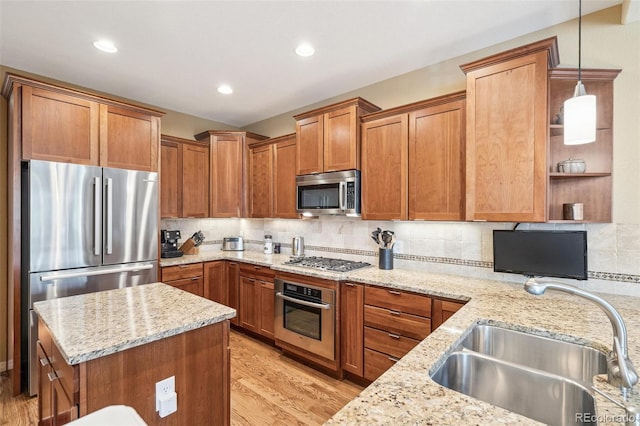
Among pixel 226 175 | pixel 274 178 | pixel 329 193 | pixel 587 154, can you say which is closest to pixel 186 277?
pixel 226 175

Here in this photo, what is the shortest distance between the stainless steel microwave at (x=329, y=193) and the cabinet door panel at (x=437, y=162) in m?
0.56

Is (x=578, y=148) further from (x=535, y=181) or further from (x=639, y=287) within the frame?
(x=639, y=287)

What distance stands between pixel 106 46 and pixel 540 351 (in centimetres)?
359

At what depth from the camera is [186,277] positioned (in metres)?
3.52

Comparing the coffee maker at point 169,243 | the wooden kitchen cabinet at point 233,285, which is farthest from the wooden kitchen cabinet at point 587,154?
the coffee maker at point 169,243

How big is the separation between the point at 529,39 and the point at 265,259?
322cm

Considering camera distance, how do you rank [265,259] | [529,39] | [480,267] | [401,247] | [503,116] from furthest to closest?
[265,259] → [401,247] → [480,267] → [529,39] → [503,116]

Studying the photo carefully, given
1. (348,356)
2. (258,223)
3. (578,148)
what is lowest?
(348,356)

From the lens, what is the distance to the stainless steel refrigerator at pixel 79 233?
2482 mm

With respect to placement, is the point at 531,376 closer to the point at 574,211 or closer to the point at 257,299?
the point at 574,211

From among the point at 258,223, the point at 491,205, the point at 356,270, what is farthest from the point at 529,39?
the point at 258,223

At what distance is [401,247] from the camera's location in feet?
10.0

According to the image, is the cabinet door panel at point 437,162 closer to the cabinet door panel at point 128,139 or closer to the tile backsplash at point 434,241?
the tile backsplash at point 434,241

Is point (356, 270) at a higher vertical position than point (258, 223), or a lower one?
lower
